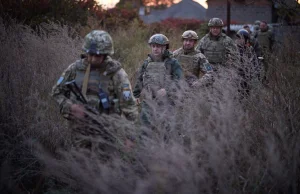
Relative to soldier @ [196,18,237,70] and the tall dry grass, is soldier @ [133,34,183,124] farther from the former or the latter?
soldier @ [196,18,237,70]

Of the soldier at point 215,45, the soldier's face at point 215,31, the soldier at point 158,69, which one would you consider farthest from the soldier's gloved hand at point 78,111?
the soldier's face at point 215,31

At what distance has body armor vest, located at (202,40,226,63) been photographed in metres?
7.76

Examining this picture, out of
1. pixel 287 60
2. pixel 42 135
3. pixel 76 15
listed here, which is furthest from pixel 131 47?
pixel 42 135

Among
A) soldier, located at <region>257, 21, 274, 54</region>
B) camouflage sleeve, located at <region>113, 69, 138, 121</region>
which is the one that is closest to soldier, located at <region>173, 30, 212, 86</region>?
camouflage sleeve, located at <region>113, 69, 138, 121</region>

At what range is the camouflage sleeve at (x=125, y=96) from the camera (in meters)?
3.94

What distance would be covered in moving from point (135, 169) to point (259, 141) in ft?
4.76

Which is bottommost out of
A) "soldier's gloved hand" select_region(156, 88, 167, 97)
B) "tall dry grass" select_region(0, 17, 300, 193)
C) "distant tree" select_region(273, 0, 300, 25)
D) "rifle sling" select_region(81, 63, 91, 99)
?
"tall dry grass" select_region(0, 17, 300, 193)

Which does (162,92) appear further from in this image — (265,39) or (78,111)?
(265,39)

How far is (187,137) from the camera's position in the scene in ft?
12.0

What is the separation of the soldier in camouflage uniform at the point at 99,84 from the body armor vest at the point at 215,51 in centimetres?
415

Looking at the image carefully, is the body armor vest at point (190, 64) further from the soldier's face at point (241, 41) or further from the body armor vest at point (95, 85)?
the body armor vest at point (95, 85)

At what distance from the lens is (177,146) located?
322 cm

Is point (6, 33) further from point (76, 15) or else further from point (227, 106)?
point (227, 106)

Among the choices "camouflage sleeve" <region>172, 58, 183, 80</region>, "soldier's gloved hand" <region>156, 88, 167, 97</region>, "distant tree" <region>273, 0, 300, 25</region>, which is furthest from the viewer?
"camouflage sleeve" <region>172, 58, 183, 80</region>
